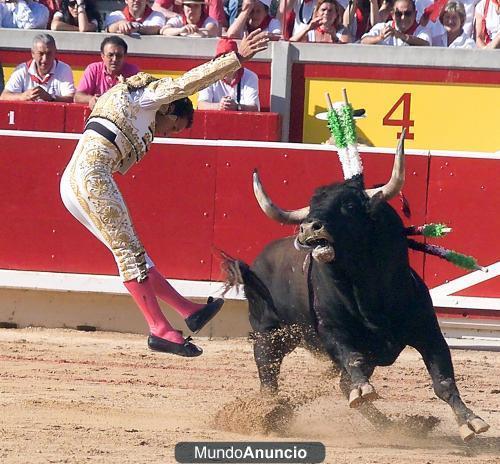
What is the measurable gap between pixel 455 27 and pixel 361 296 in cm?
395

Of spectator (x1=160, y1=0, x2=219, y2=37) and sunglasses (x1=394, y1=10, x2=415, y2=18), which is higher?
sunglasses (x1=394, y1=10, x2=415, y2=18)

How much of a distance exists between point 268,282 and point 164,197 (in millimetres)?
2449

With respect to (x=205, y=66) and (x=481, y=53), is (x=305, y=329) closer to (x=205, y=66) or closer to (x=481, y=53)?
(x=205, y=66)

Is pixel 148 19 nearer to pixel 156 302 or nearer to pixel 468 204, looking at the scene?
pixel 468 204

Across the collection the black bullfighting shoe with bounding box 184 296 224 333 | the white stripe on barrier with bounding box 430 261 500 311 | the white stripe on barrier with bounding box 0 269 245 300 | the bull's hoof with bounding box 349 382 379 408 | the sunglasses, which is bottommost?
the white stripe on barrier with bounding box 0 269 245 300

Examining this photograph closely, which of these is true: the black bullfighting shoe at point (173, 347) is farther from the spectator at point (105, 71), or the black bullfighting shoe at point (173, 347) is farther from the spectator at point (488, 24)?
the spectator at point (488, 24)

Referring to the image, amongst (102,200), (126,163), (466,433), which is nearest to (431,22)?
(126,163)

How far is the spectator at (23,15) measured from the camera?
380 inches

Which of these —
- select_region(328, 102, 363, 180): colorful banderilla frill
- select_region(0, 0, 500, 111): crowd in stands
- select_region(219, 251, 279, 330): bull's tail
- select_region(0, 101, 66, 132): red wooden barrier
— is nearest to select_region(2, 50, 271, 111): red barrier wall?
select_region(0, 0, 500, 111): crowd in stands

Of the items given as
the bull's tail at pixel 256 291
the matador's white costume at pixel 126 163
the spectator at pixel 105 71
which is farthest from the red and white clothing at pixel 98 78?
the matador's white costume at pixel 126 163

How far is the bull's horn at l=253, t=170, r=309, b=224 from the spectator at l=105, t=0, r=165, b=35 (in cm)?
359

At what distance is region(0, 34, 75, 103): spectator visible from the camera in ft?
29.6

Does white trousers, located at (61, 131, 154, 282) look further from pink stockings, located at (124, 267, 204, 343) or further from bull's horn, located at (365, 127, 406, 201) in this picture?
bull's horn, located at (365, 127, 406, 201)

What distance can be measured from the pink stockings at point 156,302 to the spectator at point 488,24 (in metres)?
4.33
